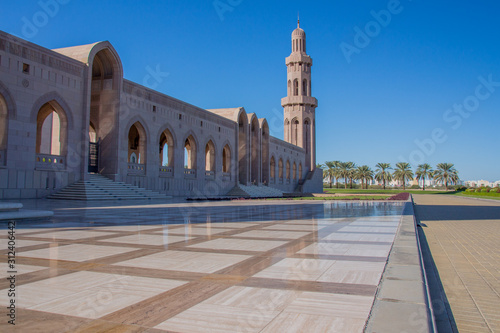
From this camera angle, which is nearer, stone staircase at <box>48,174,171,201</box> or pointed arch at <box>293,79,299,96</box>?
stone staircase at <box>48,174,171,201</box>

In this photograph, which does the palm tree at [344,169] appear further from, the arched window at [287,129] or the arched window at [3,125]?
the arched window at [3,125]

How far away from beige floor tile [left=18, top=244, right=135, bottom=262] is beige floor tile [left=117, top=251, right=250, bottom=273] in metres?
0.54

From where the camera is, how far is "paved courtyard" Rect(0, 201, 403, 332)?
2.16 meters

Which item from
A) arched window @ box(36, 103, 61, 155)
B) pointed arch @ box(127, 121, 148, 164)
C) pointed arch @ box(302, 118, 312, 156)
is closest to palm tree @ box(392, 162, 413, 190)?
pointed arch @ box(302, 118, 312, 156)

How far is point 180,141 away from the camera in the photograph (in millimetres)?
26625

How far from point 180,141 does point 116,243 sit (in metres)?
22.0

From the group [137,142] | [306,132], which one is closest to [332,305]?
[137,142]

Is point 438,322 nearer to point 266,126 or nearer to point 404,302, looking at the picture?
point 404,302

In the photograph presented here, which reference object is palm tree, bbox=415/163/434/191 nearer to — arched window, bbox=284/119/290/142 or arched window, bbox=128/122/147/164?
arched window, bbox=284/119/290/142

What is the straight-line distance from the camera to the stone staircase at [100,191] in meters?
17.2

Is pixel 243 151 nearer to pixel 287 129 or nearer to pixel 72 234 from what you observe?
pixel 287 129

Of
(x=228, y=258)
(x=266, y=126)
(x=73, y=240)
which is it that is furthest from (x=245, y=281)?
(x=266, y=126)

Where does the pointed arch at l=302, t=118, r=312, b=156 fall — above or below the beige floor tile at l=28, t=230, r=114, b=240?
above

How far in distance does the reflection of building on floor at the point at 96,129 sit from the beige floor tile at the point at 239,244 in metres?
14.0
